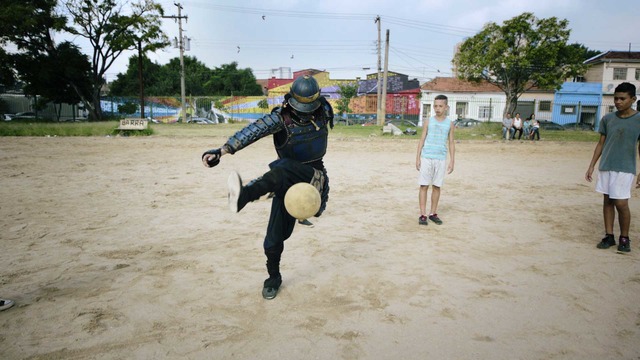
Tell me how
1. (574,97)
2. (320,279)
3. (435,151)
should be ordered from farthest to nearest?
1. (574,97)
2. (435,151)
3. (320,279)

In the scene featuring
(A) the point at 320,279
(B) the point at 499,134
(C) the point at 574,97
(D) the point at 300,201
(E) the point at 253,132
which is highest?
(C) the point at 574,97

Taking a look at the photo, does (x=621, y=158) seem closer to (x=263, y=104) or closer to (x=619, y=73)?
(x=263, y=104)

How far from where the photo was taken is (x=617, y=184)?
495 cm

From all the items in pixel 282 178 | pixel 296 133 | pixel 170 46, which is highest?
pixel 170 46

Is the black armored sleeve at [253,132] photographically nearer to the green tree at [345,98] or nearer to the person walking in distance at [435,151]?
the person walking in distance at [435,151]

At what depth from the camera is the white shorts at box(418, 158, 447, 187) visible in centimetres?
620

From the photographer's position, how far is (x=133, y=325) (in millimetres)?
3209

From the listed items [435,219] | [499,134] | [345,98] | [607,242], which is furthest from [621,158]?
[345,98]

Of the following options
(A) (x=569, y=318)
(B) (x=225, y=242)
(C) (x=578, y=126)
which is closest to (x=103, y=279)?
(B) (x=225, y=242)

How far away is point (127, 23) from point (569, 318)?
40.7 meters

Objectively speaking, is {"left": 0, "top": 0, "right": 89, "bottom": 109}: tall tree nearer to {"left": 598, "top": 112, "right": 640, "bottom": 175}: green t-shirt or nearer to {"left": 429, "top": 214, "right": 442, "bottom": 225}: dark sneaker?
{"left": 429, "top": 214, "right": 442, "bottom": 225}: dark sneaker

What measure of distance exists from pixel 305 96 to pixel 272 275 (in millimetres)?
1822

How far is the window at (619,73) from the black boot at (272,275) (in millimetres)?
56470

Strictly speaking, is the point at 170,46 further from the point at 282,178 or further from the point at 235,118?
the point at 282,178
